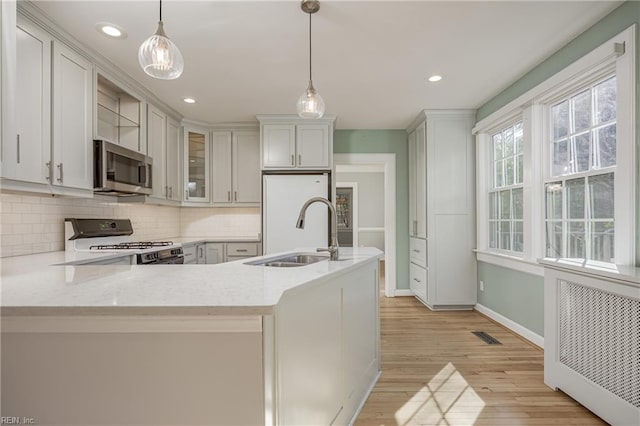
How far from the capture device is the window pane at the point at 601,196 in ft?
7.25

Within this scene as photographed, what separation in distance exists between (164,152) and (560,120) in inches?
155

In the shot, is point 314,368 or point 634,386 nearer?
point 314,368

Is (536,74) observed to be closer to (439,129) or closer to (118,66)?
(439,129)

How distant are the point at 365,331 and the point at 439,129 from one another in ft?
9.73

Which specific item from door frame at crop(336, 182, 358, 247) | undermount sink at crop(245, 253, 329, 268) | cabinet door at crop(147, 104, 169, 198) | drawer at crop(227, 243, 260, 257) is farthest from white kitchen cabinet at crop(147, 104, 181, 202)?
door frame at crop(336, 182, 358, 247)

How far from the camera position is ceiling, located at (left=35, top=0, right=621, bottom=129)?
206cm

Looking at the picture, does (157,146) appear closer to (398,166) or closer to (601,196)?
(398,166)

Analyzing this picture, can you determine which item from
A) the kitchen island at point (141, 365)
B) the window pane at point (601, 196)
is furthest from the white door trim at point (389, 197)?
the kitchen island at point (141, 365)

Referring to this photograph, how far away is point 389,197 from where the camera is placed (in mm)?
4871

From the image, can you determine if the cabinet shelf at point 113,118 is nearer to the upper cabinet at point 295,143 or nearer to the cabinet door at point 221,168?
the cabinet door at point 221,168

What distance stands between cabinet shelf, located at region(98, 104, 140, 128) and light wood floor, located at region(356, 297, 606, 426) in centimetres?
308

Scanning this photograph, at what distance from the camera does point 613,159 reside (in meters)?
2.19

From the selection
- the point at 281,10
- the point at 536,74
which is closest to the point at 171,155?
the point at 281,10

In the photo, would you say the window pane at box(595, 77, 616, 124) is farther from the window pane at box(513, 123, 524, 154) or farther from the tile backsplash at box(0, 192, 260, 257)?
the tile backsplash at box(0, 192, 260, 257)
